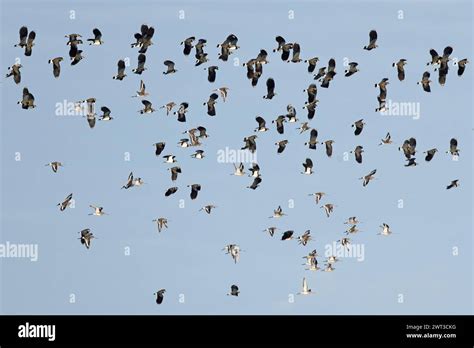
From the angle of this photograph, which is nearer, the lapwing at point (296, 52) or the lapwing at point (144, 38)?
the lapwing at point (144, 38)

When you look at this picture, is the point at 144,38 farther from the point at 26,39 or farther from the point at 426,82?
the point at 426,82

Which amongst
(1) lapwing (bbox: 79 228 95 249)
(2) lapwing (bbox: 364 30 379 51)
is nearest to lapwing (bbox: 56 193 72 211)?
(1) lapwing (bbox: 79 228 95 249)

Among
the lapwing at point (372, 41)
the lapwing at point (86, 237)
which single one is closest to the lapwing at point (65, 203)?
the lapwing at point (86, 237)

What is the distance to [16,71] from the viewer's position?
308ft

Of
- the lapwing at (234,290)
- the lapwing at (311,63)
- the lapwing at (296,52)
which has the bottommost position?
the lapwing at (234,290)

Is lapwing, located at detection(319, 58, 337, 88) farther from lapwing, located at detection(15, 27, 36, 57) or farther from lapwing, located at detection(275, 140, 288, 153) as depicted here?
lapwing, located at detection(15, 27, 36, 57)

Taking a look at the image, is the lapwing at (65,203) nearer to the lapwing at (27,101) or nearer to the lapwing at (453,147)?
the lapwing at (27,101)

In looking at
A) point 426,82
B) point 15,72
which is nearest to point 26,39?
point 15,72
